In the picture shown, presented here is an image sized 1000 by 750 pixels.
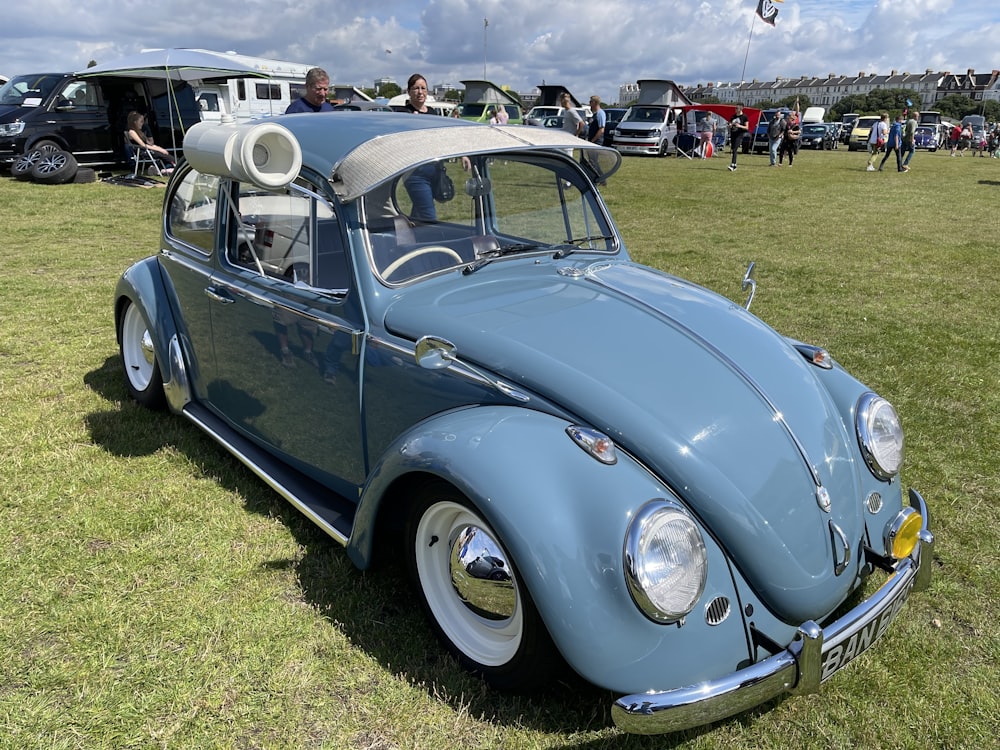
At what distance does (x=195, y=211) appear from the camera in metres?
3.80

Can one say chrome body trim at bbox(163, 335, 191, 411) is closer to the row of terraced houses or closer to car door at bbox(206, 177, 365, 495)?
car door at bbox(206, 177, 365, 495)

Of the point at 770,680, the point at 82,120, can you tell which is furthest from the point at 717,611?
the point at 82,120

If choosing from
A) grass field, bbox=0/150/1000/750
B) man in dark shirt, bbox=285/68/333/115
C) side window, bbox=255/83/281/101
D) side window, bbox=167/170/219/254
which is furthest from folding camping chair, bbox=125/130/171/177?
side window, bbox=255/83/281/101

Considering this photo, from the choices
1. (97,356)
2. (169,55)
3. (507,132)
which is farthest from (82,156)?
(507,132)

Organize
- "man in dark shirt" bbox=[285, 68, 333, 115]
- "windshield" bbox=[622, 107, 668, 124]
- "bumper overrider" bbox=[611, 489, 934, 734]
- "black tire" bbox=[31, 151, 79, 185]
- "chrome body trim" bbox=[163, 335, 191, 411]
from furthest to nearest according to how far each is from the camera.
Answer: "windshield" bbox=[622, 107, 668, 124] → "black tire" bbox=[31, 151, 79, 185] → "man in dark shirt" bbox=[285, 68, 333, 115] → "chrome body trim" bbox=[163, 335, 191, 411] → "bumper overrider" bbox=[611, 489, 934, 734]

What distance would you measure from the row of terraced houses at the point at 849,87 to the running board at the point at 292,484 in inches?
5399

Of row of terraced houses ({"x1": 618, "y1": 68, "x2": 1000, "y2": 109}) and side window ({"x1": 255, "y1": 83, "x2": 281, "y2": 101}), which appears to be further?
row of terraced houses ({"x1": 618, "y1": 68, "x2": 1000, "y2": 109})

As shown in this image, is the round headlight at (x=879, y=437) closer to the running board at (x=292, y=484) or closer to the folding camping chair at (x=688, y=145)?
the running board at (x=292, y=484)

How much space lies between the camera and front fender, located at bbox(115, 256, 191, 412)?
3838 millimetres

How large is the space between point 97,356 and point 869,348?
587 centimetres

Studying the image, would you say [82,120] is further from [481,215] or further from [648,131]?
[648,131]

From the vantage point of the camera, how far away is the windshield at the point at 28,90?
1374cm

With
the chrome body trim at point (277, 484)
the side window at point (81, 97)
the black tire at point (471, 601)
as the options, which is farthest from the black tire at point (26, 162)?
the black tire at point (471, 601)

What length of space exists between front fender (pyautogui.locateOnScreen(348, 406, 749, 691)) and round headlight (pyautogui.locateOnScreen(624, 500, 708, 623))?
3 cm
